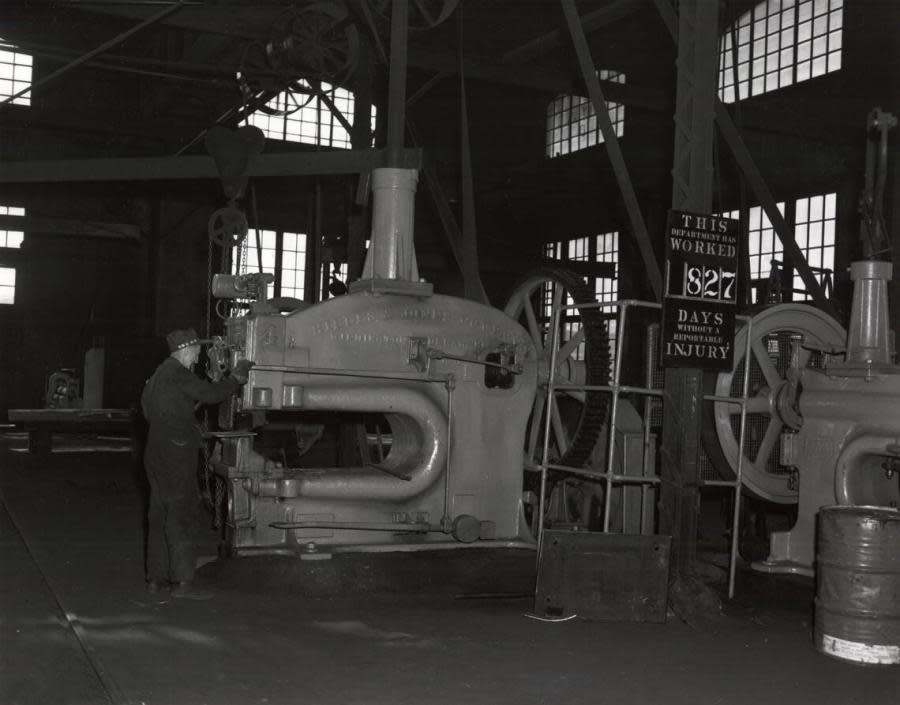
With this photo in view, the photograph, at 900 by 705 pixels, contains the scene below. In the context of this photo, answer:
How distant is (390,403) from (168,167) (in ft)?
15.0

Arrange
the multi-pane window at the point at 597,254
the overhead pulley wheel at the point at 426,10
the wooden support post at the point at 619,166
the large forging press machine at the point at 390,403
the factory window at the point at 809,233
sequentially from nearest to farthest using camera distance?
the large forging press machine at the point at 390,403 → the wooden support post at the point at 619,166 → the overhead pulley wheel at the point at 426,10 → the factory window at the point at 809,233 → the multi-pane window at the point at 597,254

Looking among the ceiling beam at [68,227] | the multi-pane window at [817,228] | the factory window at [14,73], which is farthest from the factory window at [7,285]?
the multi-pane window at [817,228]

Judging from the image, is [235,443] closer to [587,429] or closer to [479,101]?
[587,429]

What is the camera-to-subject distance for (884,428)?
18.5 ft

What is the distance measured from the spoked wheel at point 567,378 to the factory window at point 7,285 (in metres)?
15.0

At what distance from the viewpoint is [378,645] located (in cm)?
455

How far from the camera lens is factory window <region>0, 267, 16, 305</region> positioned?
1944cm

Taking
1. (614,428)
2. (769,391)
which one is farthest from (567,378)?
(614,428)

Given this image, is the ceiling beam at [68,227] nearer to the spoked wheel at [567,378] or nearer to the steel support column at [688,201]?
the spoked wheel at [567,378]

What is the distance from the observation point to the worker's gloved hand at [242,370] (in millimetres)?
5664

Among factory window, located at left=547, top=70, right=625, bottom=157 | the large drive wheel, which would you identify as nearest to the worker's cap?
the large drive wheel

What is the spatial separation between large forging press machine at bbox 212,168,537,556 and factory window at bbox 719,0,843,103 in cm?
887

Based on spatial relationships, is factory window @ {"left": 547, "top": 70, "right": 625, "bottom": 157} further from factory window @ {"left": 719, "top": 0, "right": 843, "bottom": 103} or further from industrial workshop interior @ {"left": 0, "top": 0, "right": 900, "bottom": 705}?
industrial workshop interior @ {"left": 0, "top": 0, "right": 900, "bottom": 705}

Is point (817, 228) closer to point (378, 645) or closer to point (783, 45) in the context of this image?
point (783, 45)
